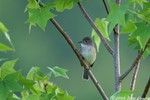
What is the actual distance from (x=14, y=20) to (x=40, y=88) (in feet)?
97.4

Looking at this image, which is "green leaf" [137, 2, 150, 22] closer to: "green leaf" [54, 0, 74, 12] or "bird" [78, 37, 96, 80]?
"green leaf" [54, 0, 74, 12]

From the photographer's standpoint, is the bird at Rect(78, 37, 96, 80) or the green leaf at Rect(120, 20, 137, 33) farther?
the bird at Rect(78, 37, 96, 80)

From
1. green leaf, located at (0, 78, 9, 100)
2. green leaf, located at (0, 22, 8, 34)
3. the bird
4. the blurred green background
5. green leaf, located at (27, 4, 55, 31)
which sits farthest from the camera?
the blurred green background

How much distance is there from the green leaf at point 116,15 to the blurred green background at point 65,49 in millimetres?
21850

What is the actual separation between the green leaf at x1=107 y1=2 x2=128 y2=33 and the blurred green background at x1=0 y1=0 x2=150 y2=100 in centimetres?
2185

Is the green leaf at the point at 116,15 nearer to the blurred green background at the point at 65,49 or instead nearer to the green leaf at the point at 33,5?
the green leaf at the point at 33,5

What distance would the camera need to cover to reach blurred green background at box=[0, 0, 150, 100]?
2800 cm

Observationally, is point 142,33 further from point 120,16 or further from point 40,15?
point 40,15

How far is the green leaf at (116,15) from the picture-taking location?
363 centimetres

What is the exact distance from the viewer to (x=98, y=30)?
4012mm

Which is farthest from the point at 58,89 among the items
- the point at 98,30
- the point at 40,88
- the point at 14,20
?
the point at 14,20

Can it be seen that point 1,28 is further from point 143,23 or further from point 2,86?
point 143,23

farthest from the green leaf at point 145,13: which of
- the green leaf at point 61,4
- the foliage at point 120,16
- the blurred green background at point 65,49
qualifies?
the blurred green background at point 65,49

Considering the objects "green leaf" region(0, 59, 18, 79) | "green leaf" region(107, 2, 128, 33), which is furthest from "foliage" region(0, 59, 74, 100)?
"green leaf" region(107, 2, 128, 33)
